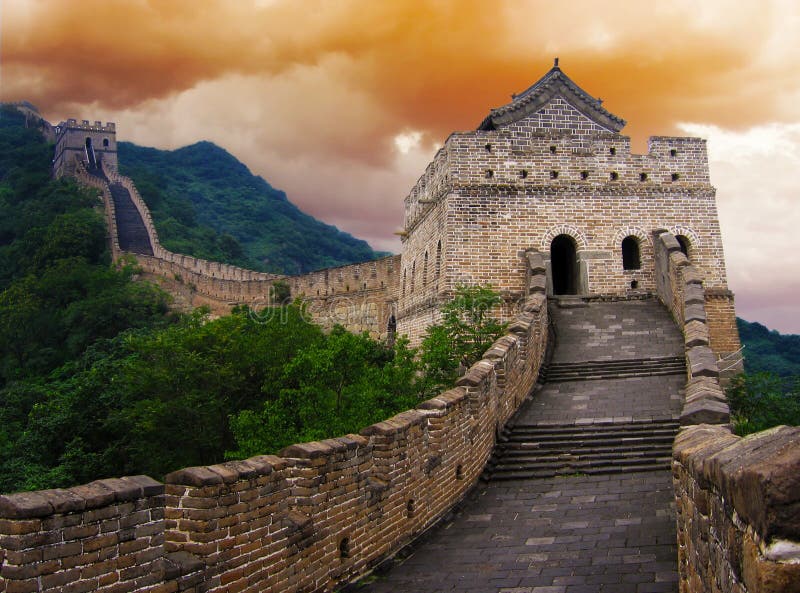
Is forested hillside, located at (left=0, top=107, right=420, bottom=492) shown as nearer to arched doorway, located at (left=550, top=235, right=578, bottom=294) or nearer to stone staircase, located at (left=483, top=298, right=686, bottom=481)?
stone staircase, located at (left=483, top=298, right=686, bottom=481)

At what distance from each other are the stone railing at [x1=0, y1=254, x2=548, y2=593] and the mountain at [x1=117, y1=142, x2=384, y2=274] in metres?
51.4

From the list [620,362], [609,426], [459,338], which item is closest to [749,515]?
[609,426]

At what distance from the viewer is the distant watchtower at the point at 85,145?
7131 centimetres

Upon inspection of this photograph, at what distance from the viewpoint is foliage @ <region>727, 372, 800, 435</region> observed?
44.7 feet

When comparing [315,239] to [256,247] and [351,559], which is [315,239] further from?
[351,559]

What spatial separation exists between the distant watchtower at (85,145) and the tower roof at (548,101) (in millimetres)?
58196

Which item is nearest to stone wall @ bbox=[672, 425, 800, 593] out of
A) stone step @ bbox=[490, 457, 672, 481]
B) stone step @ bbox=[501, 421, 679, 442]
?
stone step @ bbox=[490, 457, 672, 481]

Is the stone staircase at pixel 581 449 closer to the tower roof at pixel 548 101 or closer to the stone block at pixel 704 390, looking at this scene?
the stone block at pixel 704 390

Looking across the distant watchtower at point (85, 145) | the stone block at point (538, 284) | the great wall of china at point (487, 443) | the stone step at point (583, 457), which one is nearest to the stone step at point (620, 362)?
the great wall of china at point (487, 443)

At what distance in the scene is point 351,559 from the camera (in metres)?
7.27

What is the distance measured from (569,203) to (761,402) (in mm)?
6424

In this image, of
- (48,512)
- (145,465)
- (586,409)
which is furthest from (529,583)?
(145,465)

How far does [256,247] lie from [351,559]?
3221 inches

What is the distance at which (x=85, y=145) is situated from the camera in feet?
239
